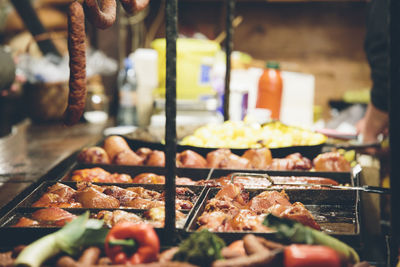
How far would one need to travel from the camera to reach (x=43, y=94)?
5.24 metres

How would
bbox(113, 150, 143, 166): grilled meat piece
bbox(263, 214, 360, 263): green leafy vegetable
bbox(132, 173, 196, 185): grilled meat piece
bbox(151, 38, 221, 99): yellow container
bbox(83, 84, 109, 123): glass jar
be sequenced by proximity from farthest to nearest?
bbox(83, 84, 109, 123): glass jar < bbox(151, 38, 221, 99): yellow container < bbox(113, 150, 143, 166): grilled meat piece < bbox(132, 173, 196, 185): grilled meat piece < bbox(263, 214, 360, 263): green leafy vegetable

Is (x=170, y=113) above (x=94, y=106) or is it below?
above

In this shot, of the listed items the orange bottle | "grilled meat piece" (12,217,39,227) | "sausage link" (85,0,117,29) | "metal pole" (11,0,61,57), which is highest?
"metal pole" (11,0,61,57)

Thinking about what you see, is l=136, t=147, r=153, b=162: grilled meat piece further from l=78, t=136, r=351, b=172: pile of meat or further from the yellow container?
the yellow container

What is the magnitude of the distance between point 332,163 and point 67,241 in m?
1.75

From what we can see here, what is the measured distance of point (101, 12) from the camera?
1.58 meters

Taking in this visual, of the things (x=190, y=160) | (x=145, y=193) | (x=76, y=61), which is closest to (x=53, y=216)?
(x=145, y=193)

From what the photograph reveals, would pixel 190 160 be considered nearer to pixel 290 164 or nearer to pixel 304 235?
pixel 290 164

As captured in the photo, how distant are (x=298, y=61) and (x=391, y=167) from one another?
6276 mm

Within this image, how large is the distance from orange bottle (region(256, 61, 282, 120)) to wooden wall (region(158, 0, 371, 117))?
3.05 metres

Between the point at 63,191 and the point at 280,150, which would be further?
the point at 280,150

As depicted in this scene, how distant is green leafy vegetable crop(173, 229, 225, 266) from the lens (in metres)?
1.29

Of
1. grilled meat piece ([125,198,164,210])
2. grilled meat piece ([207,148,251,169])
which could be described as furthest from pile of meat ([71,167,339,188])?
grilled meat piece ([125,198,164,210])

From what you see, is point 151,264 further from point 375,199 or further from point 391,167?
point 375,199
